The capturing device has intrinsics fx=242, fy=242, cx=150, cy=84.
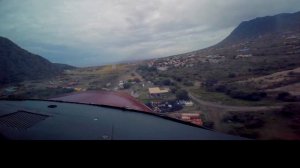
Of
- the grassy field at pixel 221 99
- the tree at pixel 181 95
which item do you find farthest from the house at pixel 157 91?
the grassy field at pixel 221 99

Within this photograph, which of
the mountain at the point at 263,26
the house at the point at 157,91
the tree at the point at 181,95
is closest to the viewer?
the house at the point at 157,91

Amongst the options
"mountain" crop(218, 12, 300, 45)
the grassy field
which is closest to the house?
the grassy field

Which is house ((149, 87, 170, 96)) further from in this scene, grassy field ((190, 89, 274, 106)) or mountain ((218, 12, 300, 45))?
mountain ((218, 12, 300, 45))

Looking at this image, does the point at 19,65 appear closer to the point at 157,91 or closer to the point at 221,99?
the point at 157,91

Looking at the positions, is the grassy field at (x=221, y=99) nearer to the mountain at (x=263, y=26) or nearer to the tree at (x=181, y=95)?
the tree at (x=181, y=95)

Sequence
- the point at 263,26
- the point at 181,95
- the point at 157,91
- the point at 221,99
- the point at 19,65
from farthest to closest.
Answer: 1. the point at 263,26
2. the point at 19,65
3. the point at 221,99
4. the point at 181,95
5. the point at 157,91

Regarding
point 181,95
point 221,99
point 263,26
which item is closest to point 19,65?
point 181,95
